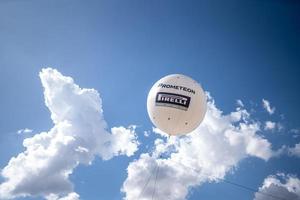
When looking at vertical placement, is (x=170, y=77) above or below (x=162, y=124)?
above

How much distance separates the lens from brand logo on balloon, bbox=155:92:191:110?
2641 cm

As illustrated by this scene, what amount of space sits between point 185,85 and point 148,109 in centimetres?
275

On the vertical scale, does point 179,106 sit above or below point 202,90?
below

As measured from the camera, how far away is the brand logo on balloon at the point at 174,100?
2641 centimetres

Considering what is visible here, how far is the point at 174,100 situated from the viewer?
26.5 m

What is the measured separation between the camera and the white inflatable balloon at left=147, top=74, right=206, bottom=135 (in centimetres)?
2647

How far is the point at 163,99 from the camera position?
26.7 meters

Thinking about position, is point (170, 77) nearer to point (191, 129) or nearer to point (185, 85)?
point (185, 85)

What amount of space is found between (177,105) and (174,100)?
13.8 inches

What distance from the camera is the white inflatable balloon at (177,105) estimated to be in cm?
2647

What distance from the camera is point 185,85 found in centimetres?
2694

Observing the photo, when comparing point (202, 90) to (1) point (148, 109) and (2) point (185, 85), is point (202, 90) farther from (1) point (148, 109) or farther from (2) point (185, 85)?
(1) point (148, 109)

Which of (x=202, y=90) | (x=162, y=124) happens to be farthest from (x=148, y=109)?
(x=202, y=90)

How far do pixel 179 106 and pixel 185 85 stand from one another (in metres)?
1.42
